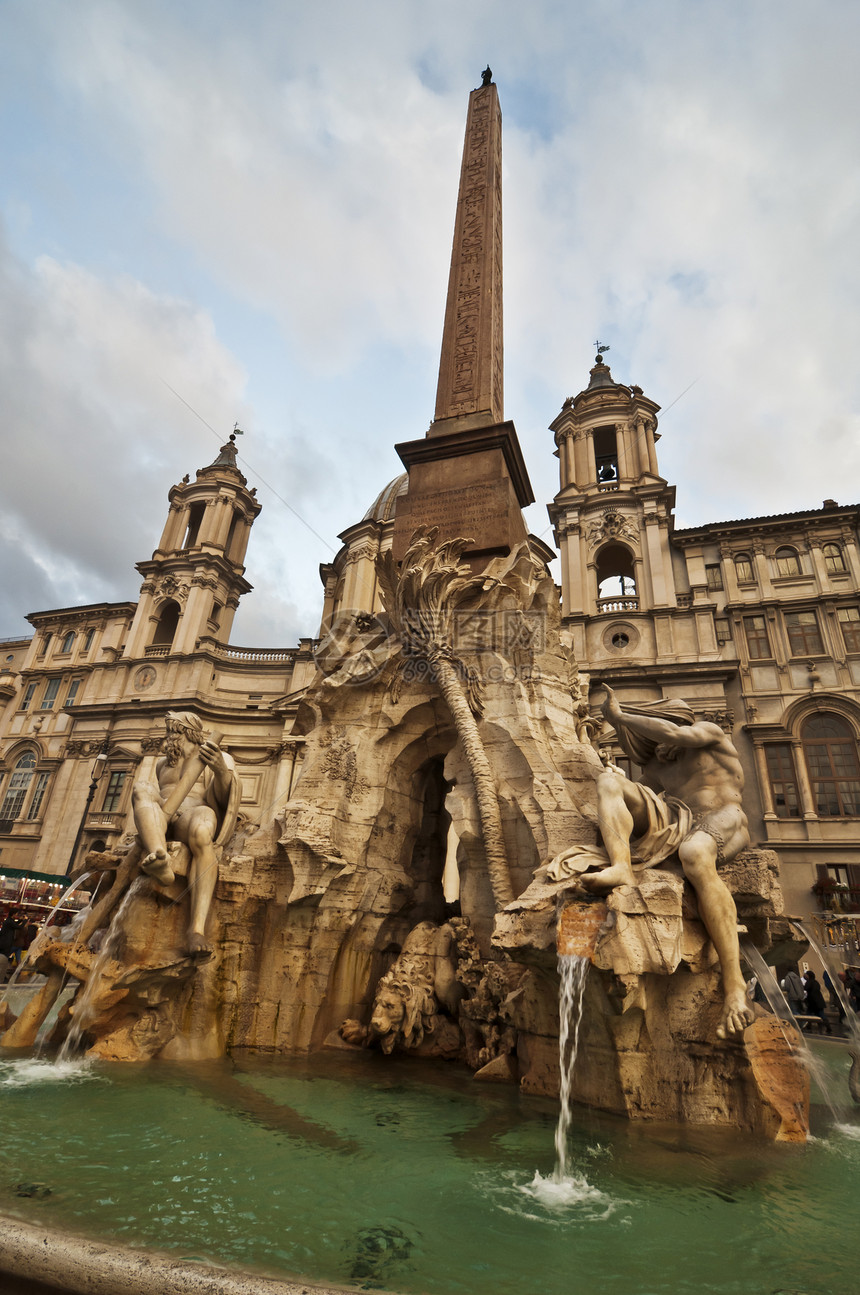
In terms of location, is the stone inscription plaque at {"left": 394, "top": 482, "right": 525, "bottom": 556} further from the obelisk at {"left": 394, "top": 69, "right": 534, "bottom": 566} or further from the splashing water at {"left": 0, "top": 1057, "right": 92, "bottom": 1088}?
the splashing water at {"left": 0, "top": 1057, "right": 92, "bottom": 1088}

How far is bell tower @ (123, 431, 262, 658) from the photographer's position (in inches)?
1368

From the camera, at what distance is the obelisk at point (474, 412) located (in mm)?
8547

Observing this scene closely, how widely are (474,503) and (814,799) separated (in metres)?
19.0

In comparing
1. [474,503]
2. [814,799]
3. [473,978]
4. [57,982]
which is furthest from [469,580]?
[814,799]

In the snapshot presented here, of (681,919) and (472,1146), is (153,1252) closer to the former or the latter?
(472,1146)

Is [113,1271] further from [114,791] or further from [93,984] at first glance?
[114,791]

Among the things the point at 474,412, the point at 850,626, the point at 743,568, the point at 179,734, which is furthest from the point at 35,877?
the point at 850,626

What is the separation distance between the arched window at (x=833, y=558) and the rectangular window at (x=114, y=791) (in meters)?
31.2

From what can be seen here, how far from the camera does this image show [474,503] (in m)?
8.64

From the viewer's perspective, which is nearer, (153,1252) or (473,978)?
(153,1252)

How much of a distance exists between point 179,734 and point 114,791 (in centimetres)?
2803

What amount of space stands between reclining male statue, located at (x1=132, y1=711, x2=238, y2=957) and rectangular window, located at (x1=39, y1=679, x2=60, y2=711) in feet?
118

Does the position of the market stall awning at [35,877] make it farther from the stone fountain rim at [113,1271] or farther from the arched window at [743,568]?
the arched window at [743,568]

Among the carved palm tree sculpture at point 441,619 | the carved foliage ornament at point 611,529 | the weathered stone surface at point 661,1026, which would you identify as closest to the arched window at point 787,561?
the carved foliage ornament at point 611,529
